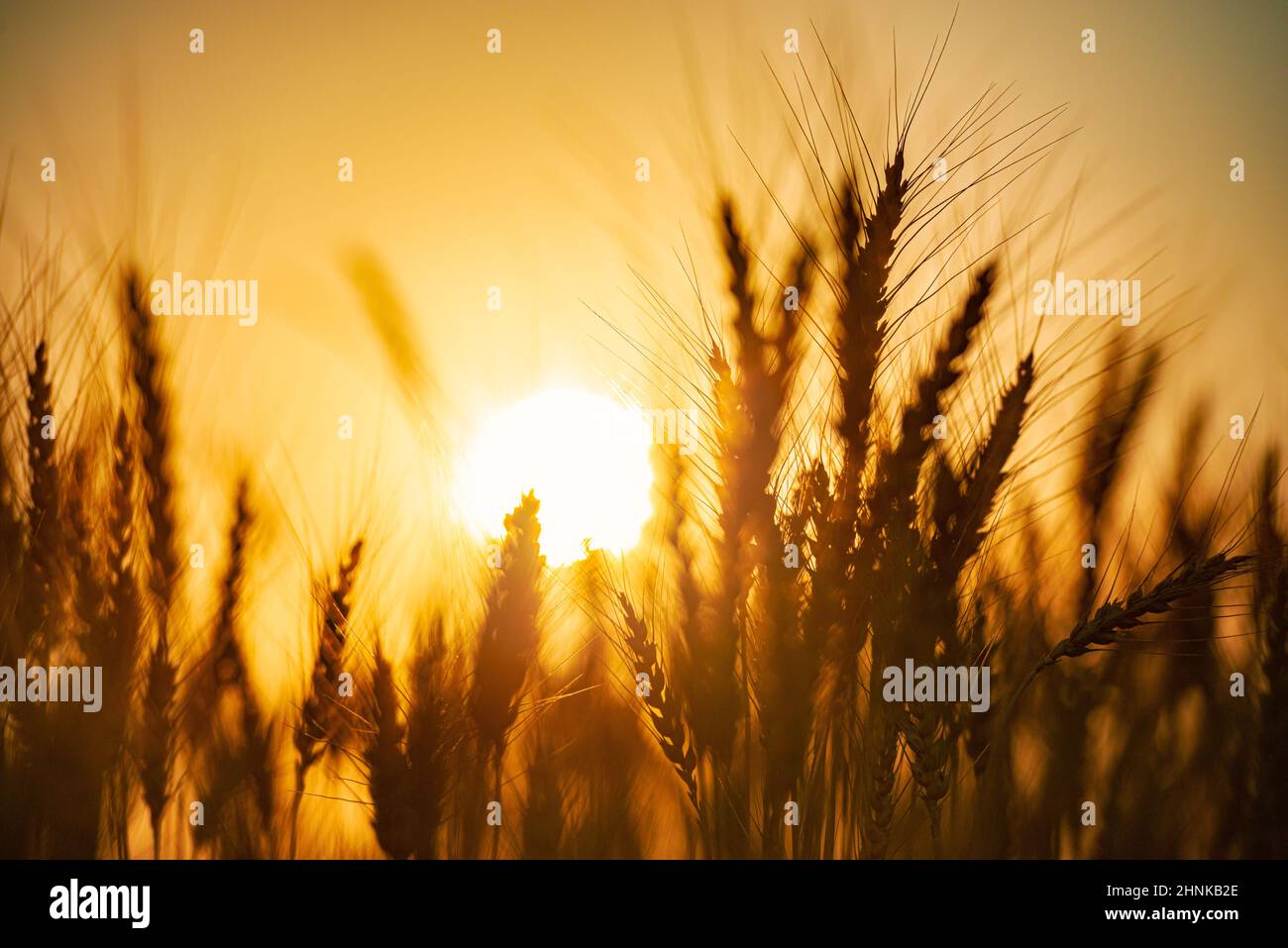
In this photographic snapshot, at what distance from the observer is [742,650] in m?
1.21

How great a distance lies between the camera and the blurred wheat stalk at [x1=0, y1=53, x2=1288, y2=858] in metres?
1.14

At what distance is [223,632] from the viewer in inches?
60.1

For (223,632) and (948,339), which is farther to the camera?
(223,632)

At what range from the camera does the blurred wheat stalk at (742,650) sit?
3.73 ft

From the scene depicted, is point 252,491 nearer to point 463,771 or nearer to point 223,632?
point 223,632

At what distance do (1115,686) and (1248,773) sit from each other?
0.31m
